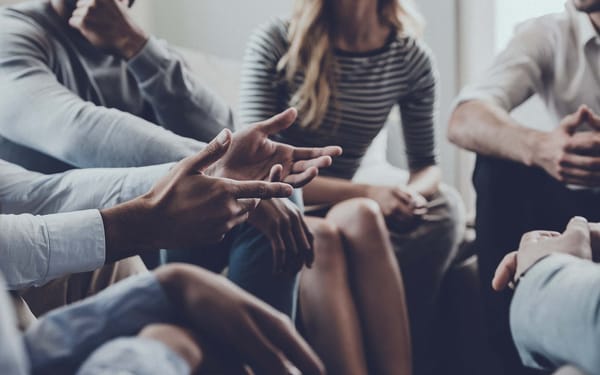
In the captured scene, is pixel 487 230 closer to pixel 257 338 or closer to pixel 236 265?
pixel 236 265

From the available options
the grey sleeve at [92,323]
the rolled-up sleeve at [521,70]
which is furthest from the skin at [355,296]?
the grey sleeve at [92,323]

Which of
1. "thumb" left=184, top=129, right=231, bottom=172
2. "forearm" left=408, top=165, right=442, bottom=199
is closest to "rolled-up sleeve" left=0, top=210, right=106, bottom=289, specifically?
"thumb" left=184, top=129, right=231, bottom=172

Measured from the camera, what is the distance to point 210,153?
34.8 inches

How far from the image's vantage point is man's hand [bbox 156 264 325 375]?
1.88ft

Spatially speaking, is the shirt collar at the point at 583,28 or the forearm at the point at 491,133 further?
the shirt collar at the point at 583,28

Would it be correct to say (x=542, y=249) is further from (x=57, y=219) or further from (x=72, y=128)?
(x=72, y=128)

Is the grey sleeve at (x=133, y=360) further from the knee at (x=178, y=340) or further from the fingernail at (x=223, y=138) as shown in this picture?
the fingernail at (x=223, y=138)

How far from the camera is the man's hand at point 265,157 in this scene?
1.02m

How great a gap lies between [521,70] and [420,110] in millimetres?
286

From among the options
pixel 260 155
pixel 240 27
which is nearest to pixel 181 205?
pixel 260 155

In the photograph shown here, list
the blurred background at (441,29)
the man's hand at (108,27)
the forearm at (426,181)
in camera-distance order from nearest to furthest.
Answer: the man's hand at (108,27) → the forearm at (426,181) → the blurred background at (441,29)

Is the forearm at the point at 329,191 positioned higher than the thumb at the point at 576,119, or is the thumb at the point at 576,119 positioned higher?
the thumb at the point at 576,119

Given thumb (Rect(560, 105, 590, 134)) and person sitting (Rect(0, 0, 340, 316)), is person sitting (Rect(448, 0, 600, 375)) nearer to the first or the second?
thumb (Rect(560, 105, 590, 134))

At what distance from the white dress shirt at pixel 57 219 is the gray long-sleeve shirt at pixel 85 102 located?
0.28 feet
